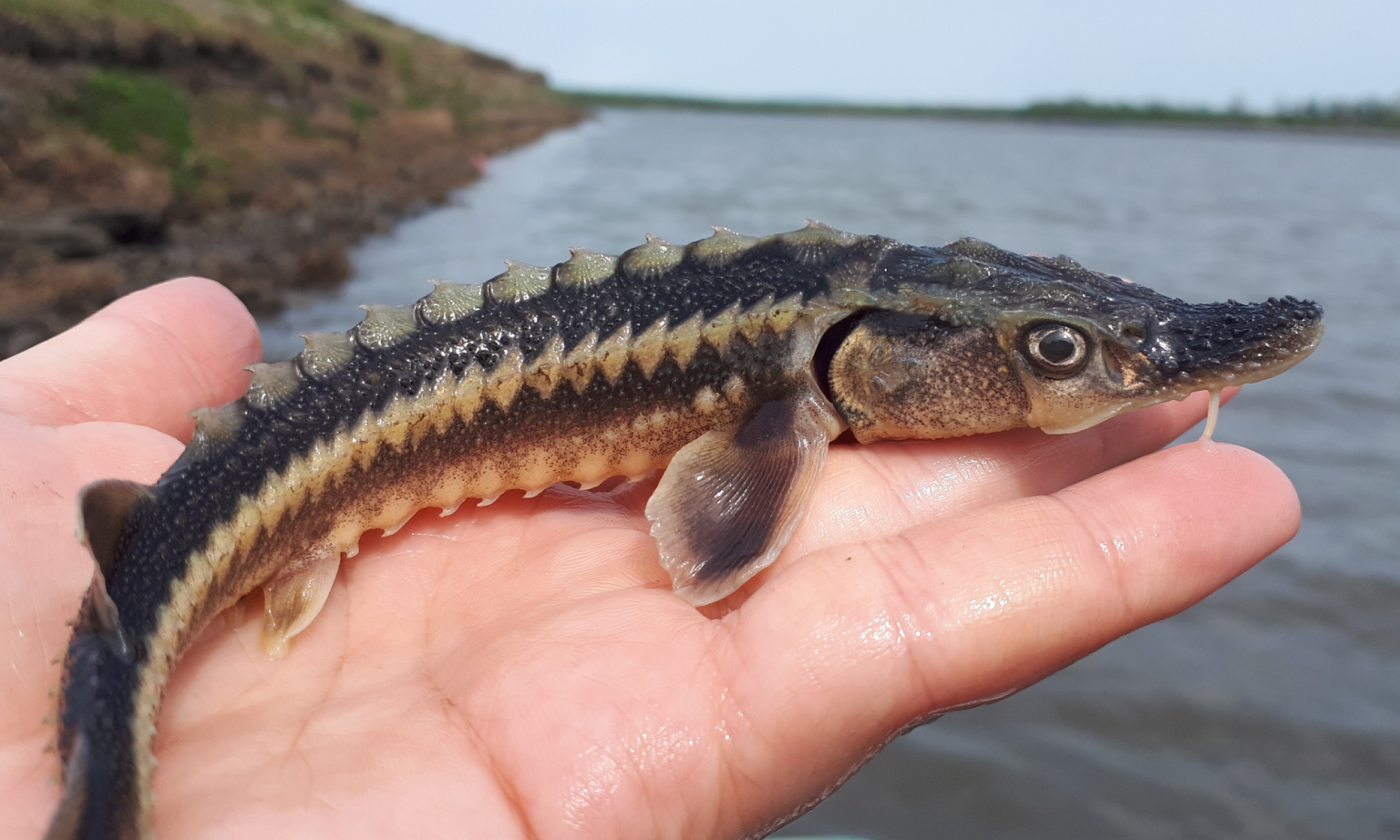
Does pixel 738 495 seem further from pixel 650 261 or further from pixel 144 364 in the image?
pixel 144 364

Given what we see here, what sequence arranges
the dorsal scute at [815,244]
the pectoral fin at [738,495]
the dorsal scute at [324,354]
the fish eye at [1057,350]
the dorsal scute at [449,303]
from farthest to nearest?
1. the dorsal scute at [815,244]
2. the dorsal scute at [449,303]
3. the dorsal scute at [324,354]
4. the fish eye at [1057,350]
5. the pectoral fin at [738,495]

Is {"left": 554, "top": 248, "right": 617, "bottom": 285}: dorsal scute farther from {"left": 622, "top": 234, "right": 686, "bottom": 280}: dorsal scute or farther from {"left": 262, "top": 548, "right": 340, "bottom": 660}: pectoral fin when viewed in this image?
{"left": 262, "top": 548, "right": 340, "bottom": 660}: pectoral fin

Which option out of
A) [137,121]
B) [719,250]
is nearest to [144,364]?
[719,250]

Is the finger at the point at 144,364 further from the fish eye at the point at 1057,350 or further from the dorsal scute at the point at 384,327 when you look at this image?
the fish eye at the point at 1057,350

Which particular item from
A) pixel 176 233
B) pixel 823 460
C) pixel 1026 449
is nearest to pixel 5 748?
pixel 823 460

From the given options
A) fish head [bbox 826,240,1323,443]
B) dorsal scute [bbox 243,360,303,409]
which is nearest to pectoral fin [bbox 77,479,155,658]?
dorsal scute [bbox 243,360,303,409]

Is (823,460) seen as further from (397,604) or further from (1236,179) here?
(1236,179)

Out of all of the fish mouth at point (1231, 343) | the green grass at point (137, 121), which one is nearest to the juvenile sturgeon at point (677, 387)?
the fish mouth at point (1231, 343)
